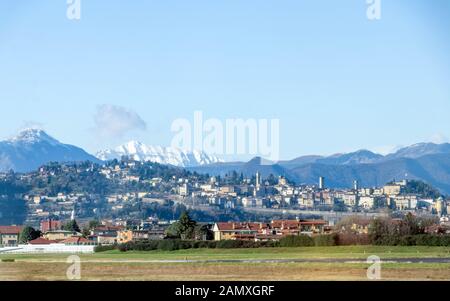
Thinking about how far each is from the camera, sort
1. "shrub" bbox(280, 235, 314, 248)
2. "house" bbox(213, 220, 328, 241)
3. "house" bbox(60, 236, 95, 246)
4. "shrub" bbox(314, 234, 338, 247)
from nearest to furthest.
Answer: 1. "shrub" bbox(314, 234, 338, 247)
2. "shrub" bbox(280, 235, 314, 248)
3. "house" bbox(60, 236, 95, 246)
4. "house" bbox(213, 220, 328, 241)

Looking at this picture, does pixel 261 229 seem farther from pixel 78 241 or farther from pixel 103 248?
pixel 103 248

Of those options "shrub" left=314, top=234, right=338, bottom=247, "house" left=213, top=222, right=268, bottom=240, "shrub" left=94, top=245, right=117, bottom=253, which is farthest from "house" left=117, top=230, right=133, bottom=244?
"shrub" left=314, top=234, right=338, bottom=247

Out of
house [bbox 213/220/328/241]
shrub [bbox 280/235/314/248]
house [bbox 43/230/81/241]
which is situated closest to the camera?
shrub [bbox 280/235/314/248]

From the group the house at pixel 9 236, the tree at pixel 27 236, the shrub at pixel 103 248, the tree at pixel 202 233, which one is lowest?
the house at pixel 9 236

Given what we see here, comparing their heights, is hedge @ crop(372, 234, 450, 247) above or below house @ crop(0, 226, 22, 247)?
above

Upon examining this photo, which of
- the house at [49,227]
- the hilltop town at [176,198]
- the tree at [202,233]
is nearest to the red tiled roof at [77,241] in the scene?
the tree at [202,233]

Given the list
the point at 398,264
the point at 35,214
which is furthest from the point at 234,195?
the point at 398,264

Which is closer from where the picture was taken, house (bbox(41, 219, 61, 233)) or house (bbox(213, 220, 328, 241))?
house (bbox(213, 220, 328, 241))

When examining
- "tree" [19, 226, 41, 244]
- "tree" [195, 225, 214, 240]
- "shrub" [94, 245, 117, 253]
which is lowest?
"tree" [19, 226, 41, 244]

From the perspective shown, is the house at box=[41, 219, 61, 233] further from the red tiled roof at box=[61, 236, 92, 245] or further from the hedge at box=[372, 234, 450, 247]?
the hedge at box=[372, 234, 450, 247]

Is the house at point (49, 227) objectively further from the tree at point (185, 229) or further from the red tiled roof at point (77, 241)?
the tree at point (185, 229)

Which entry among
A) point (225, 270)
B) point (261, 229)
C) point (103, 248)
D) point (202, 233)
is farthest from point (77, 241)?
point (225, 270)
